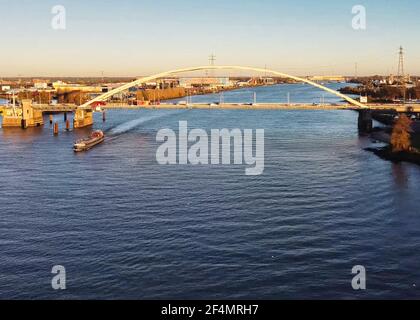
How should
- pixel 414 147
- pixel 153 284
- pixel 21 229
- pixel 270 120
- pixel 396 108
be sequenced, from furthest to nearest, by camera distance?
pixel 270 120, pixel 396 108, pixel 414 147, pixel 21 229, pixel 153 284

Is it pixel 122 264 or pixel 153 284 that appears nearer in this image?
pixel 153 284

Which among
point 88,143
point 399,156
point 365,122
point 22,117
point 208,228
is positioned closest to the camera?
point 208,228

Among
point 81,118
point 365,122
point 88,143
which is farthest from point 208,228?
point 81,118

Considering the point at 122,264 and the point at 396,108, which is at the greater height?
the point at 396,108

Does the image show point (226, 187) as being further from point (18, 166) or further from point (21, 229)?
point (18, 166)

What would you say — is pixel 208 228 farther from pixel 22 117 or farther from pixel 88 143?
pixel 22 117

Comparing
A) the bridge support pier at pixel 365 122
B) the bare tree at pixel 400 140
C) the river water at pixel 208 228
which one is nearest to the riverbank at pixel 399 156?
the bare tree at pixel 400 140

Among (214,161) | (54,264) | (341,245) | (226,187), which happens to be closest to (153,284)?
(54,264)
